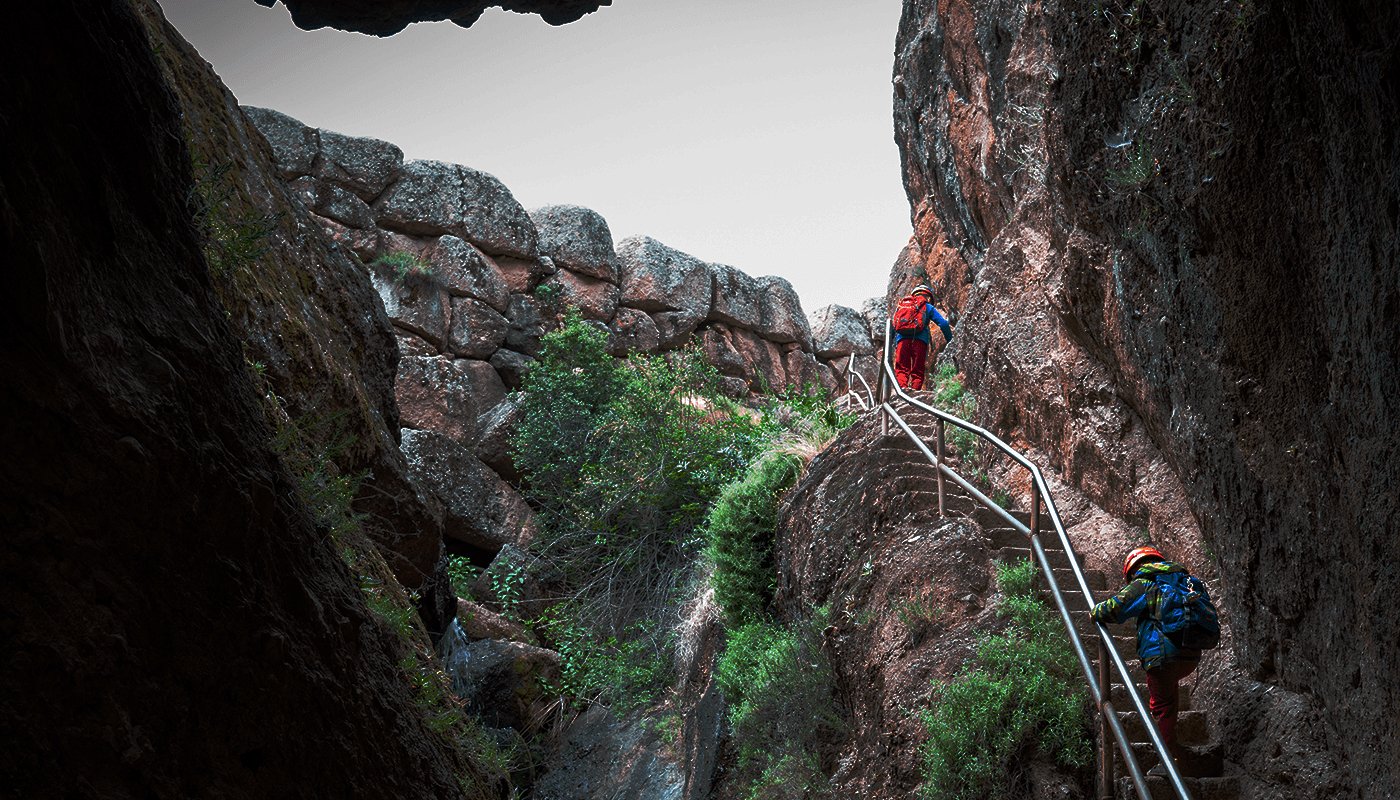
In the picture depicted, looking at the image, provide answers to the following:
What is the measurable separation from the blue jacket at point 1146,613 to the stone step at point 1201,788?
541 millimetres

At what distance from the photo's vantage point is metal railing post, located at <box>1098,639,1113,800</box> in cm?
493

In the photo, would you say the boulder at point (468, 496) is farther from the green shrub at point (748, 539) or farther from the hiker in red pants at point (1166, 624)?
the hiker in red pants at point (1166, 624)

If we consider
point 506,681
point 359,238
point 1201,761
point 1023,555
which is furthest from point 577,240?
point 1201,761

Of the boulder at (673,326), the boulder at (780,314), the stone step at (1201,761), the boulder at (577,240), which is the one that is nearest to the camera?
the stone step at (1201,761)

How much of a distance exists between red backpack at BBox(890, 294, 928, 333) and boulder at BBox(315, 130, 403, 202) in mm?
10694

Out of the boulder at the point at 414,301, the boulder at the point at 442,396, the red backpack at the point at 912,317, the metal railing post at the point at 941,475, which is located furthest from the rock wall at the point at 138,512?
the boulder at the point at 414,301

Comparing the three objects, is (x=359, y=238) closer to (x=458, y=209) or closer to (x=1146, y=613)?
(x=458, y=209)

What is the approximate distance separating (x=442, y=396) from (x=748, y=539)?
7.88 m

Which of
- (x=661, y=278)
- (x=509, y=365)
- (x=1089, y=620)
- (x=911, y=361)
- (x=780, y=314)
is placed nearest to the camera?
(x=1089, y=620)

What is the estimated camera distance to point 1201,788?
5.03 meters

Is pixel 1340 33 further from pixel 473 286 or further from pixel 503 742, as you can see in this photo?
pixel 473 286

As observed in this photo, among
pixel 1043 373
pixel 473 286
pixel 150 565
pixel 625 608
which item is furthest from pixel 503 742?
pixel 150 565

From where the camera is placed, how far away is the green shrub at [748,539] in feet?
34.7

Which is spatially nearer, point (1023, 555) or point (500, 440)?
point (1023, 555)
